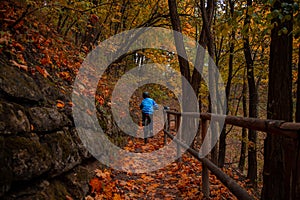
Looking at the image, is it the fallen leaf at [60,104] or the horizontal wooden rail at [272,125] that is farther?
the fallen leaf at [60,104]

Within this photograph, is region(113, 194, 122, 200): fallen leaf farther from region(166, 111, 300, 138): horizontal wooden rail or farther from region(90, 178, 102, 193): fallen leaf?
region(166, 111, 300, 138): horizontal wooden rail

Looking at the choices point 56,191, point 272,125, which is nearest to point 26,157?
point 56,191

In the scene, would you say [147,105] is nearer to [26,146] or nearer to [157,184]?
[157,184]

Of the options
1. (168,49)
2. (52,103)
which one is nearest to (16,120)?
(52,103)

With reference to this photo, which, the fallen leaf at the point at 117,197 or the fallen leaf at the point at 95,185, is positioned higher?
the fallen leaf at the point at 95,185

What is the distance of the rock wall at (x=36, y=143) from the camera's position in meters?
2.53

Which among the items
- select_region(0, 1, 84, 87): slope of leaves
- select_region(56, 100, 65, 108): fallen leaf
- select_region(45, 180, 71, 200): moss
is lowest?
select_region(45, 180, 71, 200): moss

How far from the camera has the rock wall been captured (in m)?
2.53

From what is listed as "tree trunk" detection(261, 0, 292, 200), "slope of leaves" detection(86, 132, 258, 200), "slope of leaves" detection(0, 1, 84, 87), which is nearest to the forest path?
"slope of leaves" detection(86, 132, 258, 200)

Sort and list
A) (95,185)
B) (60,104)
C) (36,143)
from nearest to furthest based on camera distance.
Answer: (36,143), (95,185), (60,104)

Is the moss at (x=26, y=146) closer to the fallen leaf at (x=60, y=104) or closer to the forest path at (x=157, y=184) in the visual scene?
the forest path at (x=157, y=184)

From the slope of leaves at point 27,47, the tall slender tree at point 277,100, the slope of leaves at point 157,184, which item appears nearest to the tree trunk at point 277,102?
the tall slender tree at point 277,100

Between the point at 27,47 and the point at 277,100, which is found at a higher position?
the point at 27,47

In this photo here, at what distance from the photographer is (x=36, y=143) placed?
296 cm
